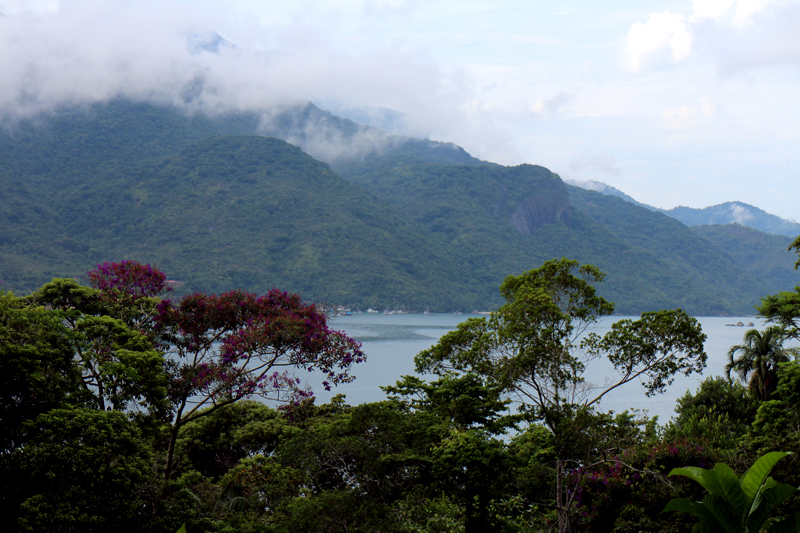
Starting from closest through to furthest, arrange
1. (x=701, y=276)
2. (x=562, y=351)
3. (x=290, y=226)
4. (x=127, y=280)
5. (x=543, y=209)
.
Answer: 1. (x=562, y=351)
2. (x=127, y=280)
3. (x=290, y=226)
4. (x=701, y=276)
5. (x=543, y=209)

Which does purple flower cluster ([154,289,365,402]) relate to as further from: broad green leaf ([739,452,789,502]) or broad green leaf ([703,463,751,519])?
broad green leaf ([739,452,789,502])

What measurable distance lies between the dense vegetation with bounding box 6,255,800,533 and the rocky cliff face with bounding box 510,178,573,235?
170 meters

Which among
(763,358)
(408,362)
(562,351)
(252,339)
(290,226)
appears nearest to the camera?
(252,339)

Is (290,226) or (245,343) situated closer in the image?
(245,343)

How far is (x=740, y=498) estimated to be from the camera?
17.6 feet

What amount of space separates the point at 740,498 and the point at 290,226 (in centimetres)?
12288

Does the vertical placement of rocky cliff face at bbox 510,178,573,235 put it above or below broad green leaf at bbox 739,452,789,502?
above

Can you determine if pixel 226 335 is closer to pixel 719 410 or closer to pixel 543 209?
pixel 719 410

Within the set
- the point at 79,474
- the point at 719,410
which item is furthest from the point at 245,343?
the point at 719,410

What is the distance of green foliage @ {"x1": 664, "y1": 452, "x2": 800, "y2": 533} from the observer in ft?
17.3

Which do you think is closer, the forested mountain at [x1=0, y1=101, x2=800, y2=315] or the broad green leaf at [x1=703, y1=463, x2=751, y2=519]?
the broad green leaf at [x1=703, y1=463, x2=751, y2=519]

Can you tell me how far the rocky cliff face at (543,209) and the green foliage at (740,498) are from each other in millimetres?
Result: 176868

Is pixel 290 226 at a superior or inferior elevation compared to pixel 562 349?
superior

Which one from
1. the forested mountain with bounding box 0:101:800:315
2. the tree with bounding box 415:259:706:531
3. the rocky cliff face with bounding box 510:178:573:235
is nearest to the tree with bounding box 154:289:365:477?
the tree with bounding box 415:259:706:531
